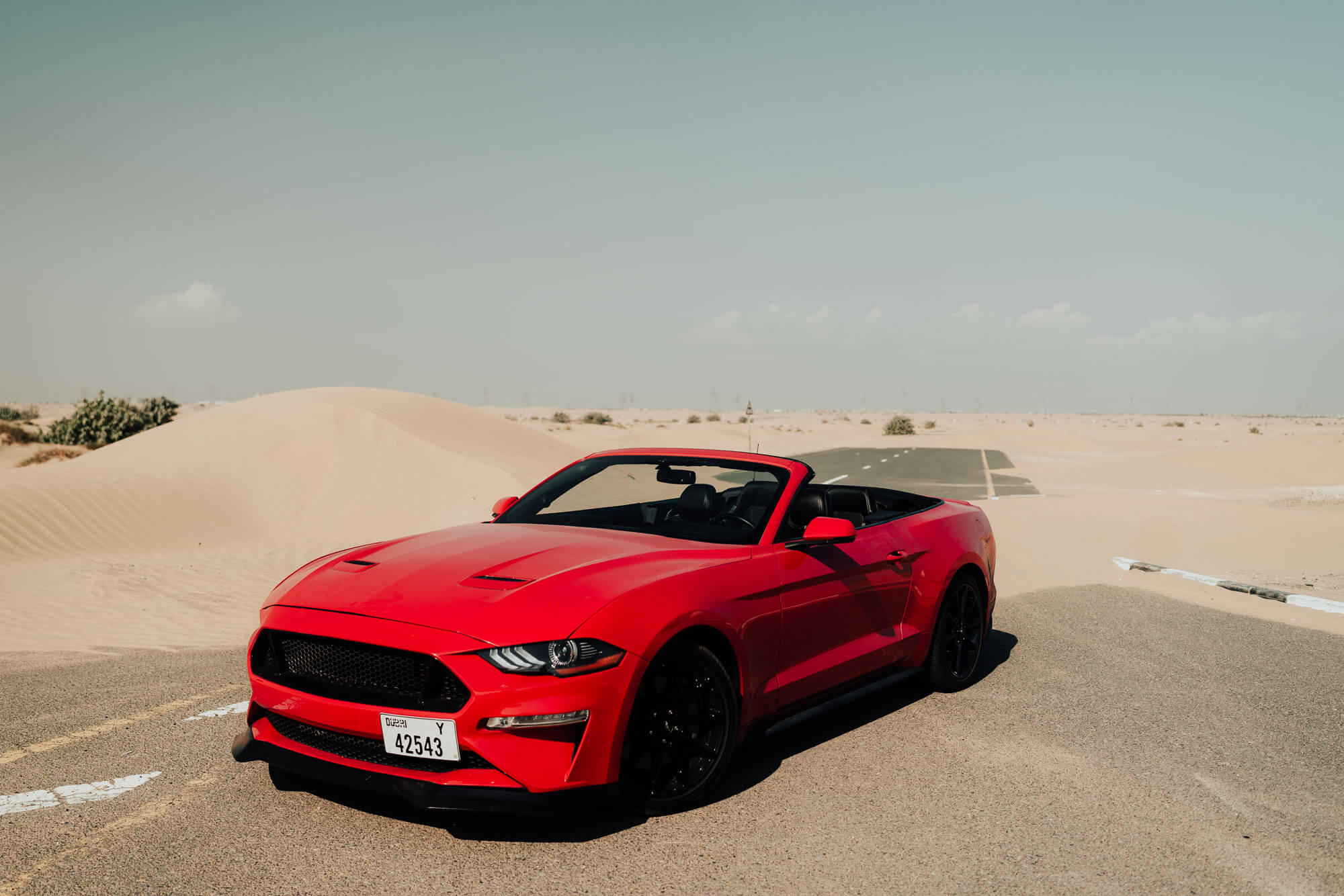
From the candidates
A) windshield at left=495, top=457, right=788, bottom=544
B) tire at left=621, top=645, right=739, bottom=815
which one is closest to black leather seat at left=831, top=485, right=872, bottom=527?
windshield at left=495, top=457, right=788, bottom=544

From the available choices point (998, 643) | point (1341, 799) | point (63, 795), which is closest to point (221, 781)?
point (63, 795)

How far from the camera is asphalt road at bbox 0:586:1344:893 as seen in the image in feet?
11.7

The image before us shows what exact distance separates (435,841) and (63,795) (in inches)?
71.5

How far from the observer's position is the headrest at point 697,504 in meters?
5.35

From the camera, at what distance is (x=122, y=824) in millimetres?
4004

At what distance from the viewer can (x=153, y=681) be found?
21.5 feet

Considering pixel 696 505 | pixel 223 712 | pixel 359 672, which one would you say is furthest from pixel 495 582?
pixel 223 712

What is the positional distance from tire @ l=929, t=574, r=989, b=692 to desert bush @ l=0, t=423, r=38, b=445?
39457mm

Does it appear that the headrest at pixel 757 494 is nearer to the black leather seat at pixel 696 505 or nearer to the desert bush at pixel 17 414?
the black leather seat at pixel 696 505

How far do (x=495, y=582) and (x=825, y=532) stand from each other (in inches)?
66.4

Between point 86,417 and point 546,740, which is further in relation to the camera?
point 86,417

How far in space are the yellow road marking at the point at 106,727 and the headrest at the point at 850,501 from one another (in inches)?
159

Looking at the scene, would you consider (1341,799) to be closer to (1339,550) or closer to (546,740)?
(546,740)

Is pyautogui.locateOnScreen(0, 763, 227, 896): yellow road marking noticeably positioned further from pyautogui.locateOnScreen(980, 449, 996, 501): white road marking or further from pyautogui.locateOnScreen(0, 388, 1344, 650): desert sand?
pyautogui.locateOnScreen(980, 449, 996, 501): white road marking
